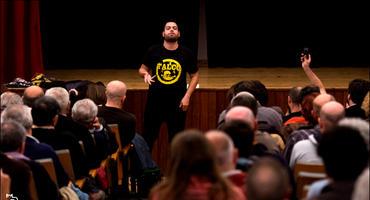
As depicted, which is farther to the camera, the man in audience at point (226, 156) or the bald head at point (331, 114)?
the bald head at point (331, 114)

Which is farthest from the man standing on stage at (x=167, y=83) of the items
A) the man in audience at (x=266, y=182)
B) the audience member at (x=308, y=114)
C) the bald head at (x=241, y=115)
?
the man in audience at (x=266, y=182)

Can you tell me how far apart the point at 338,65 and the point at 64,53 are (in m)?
4.00

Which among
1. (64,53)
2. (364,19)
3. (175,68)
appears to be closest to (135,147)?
(175,68)

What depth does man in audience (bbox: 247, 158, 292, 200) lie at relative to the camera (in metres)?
3.55

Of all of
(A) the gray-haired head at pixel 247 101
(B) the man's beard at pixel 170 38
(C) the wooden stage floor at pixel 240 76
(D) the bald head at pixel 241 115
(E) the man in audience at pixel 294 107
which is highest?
(B) the man's beard at pixel 170 38

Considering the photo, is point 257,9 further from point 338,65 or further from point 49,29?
point 49,29

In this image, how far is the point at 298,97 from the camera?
7.25 metres

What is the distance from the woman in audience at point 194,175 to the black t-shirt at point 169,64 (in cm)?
485

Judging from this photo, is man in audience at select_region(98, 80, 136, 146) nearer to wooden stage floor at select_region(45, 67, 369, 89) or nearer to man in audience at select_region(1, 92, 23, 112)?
man in audience at select_region(1, 92, 23, 112)

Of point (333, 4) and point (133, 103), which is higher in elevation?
point (333, 4)

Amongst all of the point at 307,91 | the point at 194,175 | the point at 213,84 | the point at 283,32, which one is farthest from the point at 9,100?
the point at 283,32

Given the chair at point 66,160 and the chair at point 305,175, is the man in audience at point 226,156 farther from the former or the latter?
the chair at point 66,160

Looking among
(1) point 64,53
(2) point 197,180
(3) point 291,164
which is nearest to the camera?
(2) point 197,180

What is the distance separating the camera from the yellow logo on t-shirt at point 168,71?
9.01 meters
